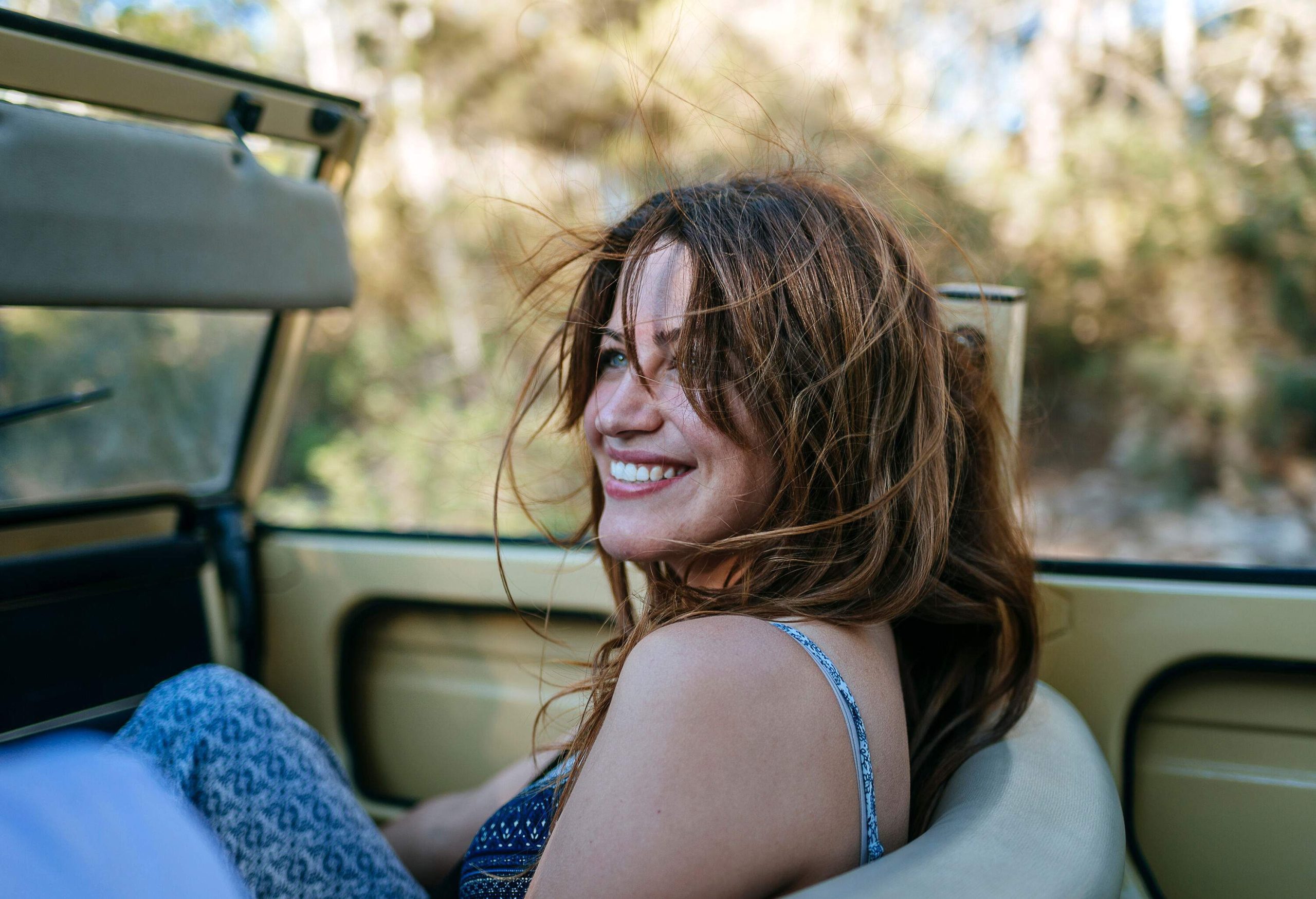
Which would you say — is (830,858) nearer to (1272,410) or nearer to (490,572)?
(490,572)

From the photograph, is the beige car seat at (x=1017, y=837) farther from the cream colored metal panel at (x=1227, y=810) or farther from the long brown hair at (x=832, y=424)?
the cream colored metal panel at (x=1227, y=810)

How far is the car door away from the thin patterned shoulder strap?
49.4 inches

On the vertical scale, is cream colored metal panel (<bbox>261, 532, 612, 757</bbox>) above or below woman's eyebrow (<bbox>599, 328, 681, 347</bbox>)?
below

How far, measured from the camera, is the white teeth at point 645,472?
1167mm

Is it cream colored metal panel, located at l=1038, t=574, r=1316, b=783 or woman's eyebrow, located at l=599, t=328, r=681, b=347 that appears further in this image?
cream colored metal panel, located at l=1038, t=574, r=1316, b=783

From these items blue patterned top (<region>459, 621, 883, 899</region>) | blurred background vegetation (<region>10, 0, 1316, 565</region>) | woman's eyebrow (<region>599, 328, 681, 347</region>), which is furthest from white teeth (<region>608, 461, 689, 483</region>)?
blurred background vegetation (<region>10, 0, 1316, 565</region>)

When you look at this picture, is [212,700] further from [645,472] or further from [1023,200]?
[1023,200]

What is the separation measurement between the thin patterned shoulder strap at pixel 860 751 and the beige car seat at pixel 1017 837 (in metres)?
0.05

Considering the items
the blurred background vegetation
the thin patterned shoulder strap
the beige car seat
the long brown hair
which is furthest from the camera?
the blurred background vegetation

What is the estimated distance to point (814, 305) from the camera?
109cm

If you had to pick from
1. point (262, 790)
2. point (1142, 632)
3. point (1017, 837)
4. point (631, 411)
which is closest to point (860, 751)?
point (1017, 837)

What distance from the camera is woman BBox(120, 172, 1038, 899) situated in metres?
0.84

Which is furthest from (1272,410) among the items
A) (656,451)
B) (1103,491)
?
(656,451)

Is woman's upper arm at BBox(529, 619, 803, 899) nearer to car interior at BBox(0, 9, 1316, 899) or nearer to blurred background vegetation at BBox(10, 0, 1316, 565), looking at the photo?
car interior at BBox(0, 9, 1316, 899)
